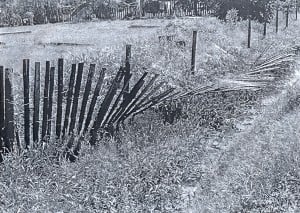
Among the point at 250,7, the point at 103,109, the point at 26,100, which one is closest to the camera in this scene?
the point at 26,100

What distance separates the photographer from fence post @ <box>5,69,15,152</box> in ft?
16.1

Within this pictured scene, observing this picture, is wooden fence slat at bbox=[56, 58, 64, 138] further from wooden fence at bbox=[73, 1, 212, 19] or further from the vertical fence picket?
wooden fence at bbox=[73, 1, 212, 19]

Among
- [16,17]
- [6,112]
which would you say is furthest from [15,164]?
[16,17]

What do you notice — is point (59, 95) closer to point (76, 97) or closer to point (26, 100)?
point (76, 97)

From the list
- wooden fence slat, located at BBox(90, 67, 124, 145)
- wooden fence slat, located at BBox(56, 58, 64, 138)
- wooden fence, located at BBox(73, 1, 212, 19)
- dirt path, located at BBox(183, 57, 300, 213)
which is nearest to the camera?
dirt path, located at BBox(183, 57, 300, 213)

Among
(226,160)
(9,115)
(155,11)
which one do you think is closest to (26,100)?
(9,115)

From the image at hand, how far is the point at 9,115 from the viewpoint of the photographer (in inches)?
198

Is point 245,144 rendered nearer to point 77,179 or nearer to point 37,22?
point 77,179

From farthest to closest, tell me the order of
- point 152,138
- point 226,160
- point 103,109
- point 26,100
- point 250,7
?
point 250,7 < point 152,138 < point 226,160 < point 103,109 < point 26,100

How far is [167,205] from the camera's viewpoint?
15.9 ft

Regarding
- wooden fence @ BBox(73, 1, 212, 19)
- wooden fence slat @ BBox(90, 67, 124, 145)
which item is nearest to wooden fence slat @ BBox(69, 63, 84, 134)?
wooden fence slat @ BBox(90, 67, 124, 145)

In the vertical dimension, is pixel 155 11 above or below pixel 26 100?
above

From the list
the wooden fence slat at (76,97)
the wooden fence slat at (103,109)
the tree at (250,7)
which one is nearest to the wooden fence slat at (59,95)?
the wooden fence slat at (76,97)

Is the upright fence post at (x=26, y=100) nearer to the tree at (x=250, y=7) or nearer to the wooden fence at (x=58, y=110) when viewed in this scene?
the wooden fence at (x=58, y=110)
